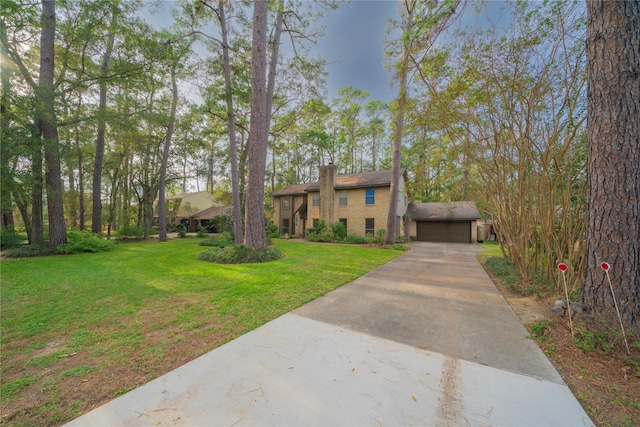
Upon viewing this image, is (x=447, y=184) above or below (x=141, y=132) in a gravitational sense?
below

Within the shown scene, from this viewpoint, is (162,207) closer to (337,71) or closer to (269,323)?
(337,71)

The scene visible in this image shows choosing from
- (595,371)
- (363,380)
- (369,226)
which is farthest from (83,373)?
(369,226)

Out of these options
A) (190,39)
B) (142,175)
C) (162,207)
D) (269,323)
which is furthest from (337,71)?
(142,175)

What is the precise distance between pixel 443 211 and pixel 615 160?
1921 centimetres

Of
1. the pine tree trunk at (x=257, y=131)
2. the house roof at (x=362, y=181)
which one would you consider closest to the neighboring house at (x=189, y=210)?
the house roof at (x=362, y=181)

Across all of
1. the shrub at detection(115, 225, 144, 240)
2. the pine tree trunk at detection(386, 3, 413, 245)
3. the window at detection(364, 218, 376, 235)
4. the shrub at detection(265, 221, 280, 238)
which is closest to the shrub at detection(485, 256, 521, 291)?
the pine tree trunk at detection(386, 3, 413, 245)

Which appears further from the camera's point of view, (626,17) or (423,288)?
(423,288)

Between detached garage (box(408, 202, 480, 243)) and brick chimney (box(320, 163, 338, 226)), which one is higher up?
brick chimney (box(320, 163, 338, 226))

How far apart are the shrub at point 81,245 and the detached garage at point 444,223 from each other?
22.2m

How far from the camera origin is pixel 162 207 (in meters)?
18.0

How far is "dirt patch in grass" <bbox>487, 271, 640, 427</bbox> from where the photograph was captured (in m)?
1.93

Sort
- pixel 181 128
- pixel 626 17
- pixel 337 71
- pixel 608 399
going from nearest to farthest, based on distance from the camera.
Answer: pixel 608 399
pixel 626 17
pixel 337 71
pixel 181 128

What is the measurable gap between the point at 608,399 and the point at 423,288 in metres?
3.51

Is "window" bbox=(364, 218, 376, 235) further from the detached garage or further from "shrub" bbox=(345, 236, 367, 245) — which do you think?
the detached garage
